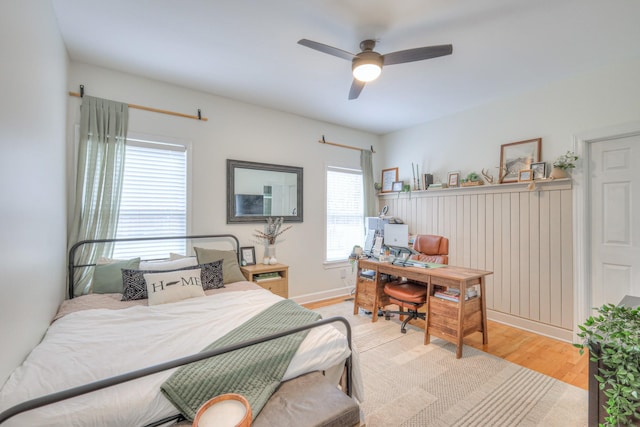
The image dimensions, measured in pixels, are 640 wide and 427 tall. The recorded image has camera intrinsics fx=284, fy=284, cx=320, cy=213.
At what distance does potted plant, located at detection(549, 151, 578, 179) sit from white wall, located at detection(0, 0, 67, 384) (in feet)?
14.1

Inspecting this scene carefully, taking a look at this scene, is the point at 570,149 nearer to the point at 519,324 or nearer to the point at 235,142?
the point at 519,324

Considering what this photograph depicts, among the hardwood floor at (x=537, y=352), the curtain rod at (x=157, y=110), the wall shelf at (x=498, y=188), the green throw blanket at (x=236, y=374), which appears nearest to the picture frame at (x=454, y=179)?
the wall shelf at (x=498, y=188)

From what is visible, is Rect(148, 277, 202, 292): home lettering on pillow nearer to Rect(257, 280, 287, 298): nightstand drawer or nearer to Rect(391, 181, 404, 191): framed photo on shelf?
Rect(257, 280, 287, 298): nightstand drawer

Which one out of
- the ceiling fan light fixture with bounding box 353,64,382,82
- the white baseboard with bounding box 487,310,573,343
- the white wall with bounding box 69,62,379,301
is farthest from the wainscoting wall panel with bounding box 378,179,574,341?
the ceiling fan light fixture with bounding box 353,64,382,82

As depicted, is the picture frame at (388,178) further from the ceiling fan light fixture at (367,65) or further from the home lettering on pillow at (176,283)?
the home lettering on pillow at (176,283)

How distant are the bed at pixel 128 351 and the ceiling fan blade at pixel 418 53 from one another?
204 centimetres

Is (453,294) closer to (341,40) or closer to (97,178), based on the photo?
(341,40)

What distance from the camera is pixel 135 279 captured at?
8.14 feet

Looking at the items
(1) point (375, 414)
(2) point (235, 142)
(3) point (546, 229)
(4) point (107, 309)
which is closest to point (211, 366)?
(1) point (375, 414)

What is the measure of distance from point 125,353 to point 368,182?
4.17 m

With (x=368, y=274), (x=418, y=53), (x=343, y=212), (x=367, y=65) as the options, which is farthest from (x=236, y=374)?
(x=343, y=212)

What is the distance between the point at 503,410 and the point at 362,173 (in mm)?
3675

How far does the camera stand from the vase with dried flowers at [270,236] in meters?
3.72

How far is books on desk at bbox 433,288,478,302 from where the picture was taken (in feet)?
8.83
